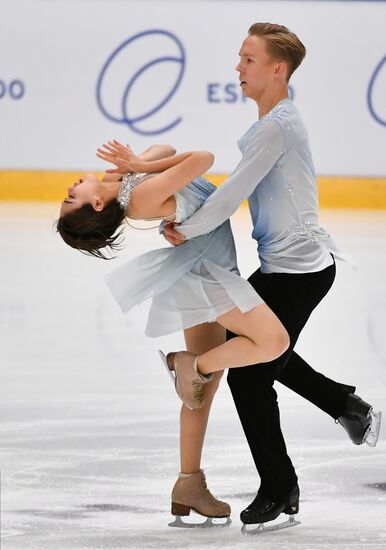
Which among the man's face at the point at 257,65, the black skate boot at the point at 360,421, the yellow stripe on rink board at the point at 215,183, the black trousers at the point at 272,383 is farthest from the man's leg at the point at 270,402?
the yellow stripe on rink board at the point at 215,183

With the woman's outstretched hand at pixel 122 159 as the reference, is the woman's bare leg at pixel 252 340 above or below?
below

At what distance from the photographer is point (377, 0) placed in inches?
377

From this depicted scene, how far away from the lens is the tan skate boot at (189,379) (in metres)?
2.90

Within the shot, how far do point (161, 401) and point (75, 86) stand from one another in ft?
19.5

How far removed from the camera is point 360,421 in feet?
10.4

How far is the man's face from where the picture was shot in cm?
293

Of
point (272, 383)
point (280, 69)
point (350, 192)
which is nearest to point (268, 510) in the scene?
point (272, 383)

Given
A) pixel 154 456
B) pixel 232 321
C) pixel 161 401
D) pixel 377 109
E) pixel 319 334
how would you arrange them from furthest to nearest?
pixel 377 109 < pixel 319 334 < pixel 161 401 < pixel 154 456 < pixel 232 321

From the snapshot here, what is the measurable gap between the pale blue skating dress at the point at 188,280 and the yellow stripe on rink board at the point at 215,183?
21.2 feet

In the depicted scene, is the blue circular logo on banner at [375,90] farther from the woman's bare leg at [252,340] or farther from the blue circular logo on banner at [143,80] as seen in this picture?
the woman's bare leg at [252,340]

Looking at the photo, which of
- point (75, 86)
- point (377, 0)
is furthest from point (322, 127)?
point (75, 86)

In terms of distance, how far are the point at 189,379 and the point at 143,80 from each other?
22.7 ft

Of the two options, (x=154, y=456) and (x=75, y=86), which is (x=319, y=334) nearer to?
(x=154, y=456)

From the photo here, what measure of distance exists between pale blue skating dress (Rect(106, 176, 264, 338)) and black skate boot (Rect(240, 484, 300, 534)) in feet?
1.49
